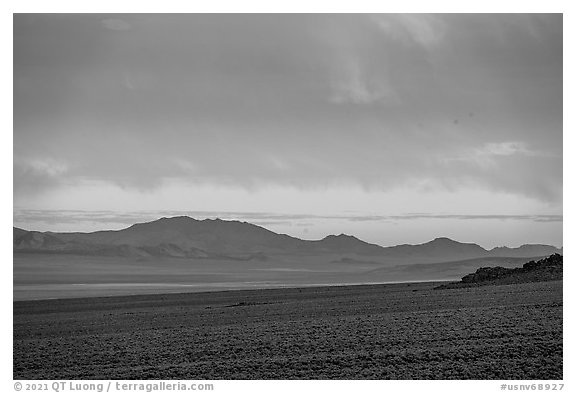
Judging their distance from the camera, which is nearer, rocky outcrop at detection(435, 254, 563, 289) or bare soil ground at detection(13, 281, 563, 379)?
bare soil ground at detection(13, 281, 563, 379)

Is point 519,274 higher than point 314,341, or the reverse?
point 519,274

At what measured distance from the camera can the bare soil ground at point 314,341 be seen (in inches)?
523

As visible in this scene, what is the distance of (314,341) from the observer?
1520 centimetres

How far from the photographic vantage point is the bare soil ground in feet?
43.6

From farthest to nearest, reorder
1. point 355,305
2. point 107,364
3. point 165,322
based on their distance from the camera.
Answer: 1. point 355,305
2. point 165,322
3. point 107,364

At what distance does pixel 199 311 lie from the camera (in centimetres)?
2289

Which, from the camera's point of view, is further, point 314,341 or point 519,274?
point 519,274

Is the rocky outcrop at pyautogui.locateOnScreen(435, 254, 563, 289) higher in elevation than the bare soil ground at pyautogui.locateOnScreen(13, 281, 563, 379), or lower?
higher

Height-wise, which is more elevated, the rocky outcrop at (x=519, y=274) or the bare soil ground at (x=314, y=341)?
the rocky outcrop at (x=519, y=274)

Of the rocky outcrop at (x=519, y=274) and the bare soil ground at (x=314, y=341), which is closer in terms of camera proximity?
the bare soil ground at (x=314, y=341)
